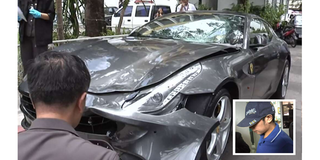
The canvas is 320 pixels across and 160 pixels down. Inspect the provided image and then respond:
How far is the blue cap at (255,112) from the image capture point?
9.58 feet

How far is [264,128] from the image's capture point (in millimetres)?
2908

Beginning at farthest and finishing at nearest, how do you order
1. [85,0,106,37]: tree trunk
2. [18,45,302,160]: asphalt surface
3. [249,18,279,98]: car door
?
[85,0,106,37]: tree trunk, [249,18,279,98]: car door, [18,45,302,160]: asphalt surface

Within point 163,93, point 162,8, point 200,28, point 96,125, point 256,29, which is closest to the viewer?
point 96,125

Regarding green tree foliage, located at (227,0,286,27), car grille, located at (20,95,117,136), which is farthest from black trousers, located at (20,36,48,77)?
green tree foliage, located at (227,0,286,27)

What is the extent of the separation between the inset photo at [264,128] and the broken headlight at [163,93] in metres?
0.56

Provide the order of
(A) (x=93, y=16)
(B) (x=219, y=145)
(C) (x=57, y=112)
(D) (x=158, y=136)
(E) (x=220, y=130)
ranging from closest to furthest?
(C) (x=57, y=112) → (D) (x=158, y=136) → (B) (x=219, y=145) → (E) (x=220, y=130) → (A) (x=93, y=16)

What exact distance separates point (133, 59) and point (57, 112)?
1815 mm

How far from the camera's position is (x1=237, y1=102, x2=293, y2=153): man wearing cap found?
290cm

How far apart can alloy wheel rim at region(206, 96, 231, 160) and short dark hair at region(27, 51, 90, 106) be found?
1.66 m

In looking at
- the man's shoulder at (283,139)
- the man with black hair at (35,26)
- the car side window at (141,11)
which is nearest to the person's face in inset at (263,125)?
the man's shoulder at (283,139)

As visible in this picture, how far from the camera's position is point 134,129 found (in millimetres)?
2352

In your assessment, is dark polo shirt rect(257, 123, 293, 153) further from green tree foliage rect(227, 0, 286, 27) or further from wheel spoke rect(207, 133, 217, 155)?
green tree foliage rect(227, 0, 286, 27)

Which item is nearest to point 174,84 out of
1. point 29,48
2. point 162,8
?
point 29,48

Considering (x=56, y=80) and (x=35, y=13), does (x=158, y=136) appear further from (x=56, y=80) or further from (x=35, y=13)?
(x=35, y=13)
